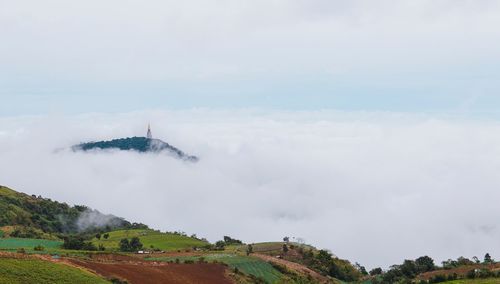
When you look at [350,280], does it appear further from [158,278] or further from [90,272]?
[90,272]

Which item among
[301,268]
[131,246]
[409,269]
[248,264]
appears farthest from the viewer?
[131,246]

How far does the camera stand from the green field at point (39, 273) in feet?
235

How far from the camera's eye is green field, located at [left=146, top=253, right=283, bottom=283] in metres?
115

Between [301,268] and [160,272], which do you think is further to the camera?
[301,268]

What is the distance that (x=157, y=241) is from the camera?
587ft

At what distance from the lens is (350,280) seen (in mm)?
152500

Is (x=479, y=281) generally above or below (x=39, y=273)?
below

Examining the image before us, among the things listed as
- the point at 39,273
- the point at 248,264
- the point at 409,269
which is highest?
the point at 248,264

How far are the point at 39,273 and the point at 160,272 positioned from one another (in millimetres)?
24280

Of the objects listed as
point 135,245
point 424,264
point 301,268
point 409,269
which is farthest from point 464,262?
point 135,245

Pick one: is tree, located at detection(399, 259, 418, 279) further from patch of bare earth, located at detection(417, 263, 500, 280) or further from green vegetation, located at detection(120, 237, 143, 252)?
green vegetation, located at detection(120, 237, 143, 252)

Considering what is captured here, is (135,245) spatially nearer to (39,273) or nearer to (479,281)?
(39,273)

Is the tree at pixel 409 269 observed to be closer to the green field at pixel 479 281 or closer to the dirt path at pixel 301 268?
the dirt path at pixel 301 268

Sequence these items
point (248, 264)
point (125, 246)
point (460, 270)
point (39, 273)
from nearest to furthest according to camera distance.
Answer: point (39, 273), point (248, 264), point (460, 270), point (125, 246)
